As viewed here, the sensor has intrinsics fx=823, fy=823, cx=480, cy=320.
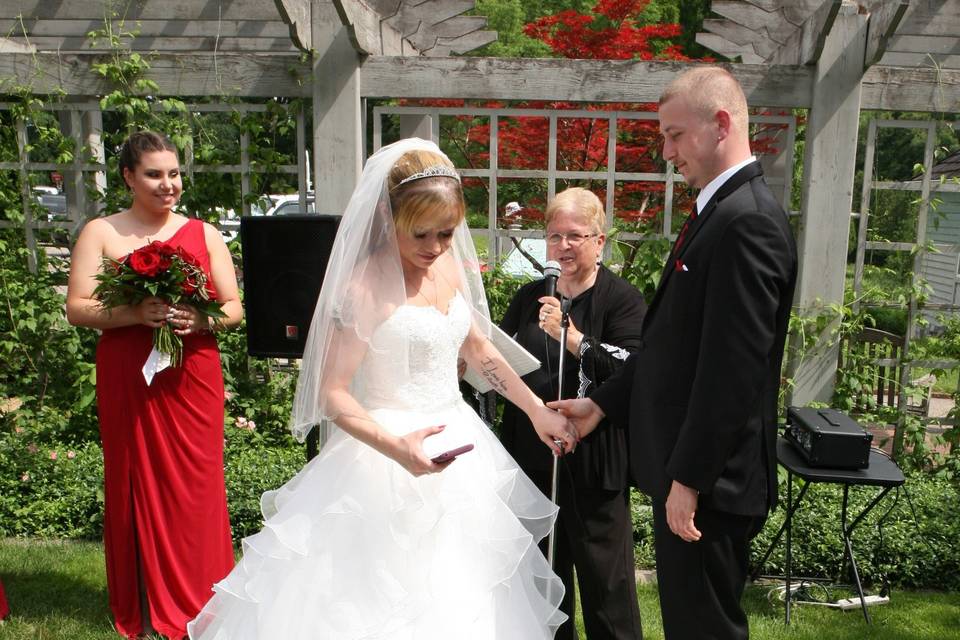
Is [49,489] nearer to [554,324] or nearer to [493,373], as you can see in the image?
[493,373]

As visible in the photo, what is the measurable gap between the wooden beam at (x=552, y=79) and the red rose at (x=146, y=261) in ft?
7.99

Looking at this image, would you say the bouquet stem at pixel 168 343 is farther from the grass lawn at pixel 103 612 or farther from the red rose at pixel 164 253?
Result: the grass lawn at pixel 103 612

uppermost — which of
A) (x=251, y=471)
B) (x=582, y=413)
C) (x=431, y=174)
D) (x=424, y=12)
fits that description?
(x=424, y=12)

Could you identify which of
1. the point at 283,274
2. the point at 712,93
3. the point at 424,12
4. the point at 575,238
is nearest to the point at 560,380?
the point at 575,238

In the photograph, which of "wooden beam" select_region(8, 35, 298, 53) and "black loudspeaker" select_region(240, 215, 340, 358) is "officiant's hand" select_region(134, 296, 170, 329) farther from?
"wooden beam" select_region(8, 35, 298, 53)

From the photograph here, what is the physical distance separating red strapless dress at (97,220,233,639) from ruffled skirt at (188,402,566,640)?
0.95 m

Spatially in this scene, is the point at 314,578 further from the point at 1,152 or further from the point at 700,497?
the point at 1,152

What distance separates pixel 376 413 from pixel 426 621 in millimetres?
679

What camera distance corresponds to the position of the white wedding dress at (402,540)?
247 cm

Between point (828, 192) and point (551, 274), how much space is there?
120 inches

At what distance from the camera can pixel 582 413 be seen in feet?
9.96

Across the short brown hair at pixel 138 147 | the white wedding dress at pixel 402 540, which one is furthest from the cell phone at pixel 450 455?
the short brown hair at pixel 138 147

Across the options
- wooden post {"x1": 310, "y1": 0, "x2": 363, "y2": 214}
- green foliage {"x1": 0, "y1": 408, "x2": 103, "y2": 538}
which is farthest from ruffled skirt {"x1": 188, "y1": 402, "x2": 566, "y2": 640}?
wooden post {"x1": 310, "y1": 0, "x2": 363, "y2": 214}

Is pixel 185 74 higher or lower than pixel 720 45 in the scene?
lower
